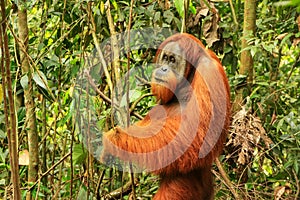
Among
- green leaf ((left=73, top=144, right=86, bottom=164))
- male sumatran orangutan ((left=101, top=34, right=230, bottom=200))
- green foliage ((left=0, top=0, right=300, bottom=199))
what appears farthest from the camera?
green foliage ((left=0, top=0, right=300, bottom=199))

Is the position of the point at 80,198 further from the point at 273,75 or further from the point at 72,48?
the point at 273,75

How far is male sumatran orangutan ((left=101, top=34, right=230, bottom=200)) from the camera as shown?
119 inches

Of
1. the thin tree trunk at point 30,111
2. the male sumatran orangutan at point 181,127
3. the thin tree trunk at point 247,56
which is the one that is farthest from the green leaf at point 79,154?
the thin tree trunk at point 247,56

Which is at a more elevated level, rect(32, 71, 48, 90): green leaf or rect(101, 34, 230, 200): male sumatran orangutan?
rect(32, 71, 48, 90): green leaf

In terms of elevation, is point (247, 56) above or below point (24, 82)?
below

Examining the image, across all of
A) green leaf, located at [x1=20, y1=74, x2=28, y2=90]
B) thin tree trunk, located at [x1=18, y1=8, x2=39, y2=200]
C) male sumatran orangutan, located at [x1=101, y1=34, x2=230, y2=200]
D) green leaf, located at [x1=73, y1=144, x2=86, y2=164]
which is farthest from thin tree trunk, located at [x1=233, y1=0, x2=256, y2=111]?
green leaf, located at [x1=20, y1=74, x2=28, y2=90]

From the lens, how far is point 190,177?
3.26m

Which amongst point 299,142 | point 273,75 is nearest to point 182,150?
point 299,142

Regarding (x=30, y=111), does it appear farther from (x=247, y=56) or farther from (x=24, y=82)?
(x=247, y=56)

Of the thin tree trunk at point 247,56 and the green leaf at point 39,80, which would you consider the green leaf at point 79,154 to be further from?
the thin tree trunk at point 247,56

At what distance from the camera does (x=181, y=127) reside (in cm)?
310

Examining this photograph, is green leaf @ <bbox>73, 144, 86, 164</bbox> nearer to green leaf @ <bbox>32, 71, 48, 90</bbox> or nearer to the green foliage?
the green foliage

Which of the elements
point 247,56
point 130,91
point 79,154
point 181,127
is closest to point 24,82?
point 79,154

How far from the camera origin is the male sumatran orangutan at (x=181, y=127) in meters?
3.02
